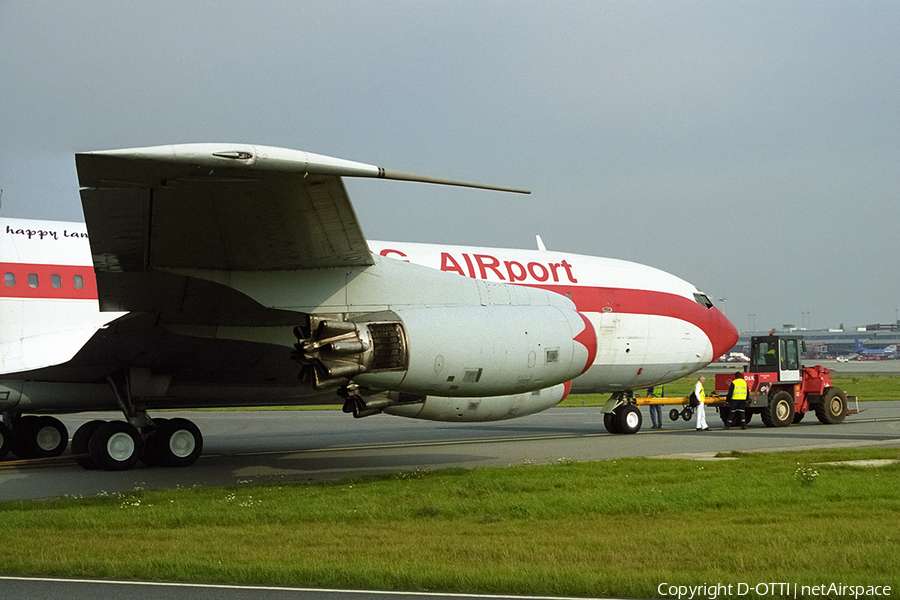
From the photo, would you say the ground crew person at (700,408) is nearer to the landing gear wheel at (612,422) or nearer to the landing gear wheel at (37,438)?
the landing gear wheel at (612,422)

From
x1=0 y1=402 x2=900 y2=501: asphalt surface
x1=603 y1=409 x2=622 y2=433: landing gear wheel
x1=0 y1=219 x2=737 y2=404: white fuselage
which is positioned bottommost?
x1=0 y1=402 x2=900 y2=501: asphalt surface

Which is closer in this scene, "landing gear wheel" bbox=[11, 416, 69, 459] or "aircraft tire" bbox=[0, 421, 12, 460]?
"aircraft tire" bbox=[0, 421, 12, 460]

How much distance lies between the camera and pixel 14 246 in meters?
14.2

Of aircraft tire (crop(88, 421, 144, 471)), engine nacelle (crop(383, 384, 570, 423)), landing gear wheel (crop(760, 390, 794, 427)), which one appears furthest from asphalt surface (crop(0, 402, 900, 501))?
engine nacelle (crop(383, 384, 570, 423))

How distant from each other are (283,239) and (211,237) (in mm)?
805

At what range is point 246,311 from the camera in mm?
11977

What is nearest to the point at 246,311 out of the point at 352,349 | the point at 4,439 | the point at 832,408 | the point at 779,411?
→ the point at 352,349

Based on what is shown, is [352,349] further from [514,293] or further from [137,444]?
[137,444]

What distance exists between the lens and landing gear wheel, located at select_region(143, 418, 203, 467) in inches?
585

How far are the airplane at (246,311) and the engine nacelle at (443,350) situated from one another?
0.02m

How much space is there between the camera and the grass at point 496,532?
645cm

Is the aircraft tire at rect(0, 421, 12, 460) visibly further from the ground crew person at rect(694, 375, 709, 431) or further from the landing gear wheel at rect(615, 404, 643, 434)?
the ground crew person at rect(694, 375, 709, 431)

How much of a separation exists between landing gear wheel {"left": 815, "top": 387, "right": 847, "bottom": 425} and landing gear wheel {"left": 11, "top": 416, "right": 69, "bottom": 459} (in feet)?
64.9

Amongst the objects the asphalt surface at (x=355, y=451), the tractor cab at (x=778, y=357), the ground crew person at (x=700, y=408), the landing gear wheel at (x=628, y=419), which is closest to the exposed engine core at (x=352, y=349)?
the asphalt surface at (x=355, y=451)
